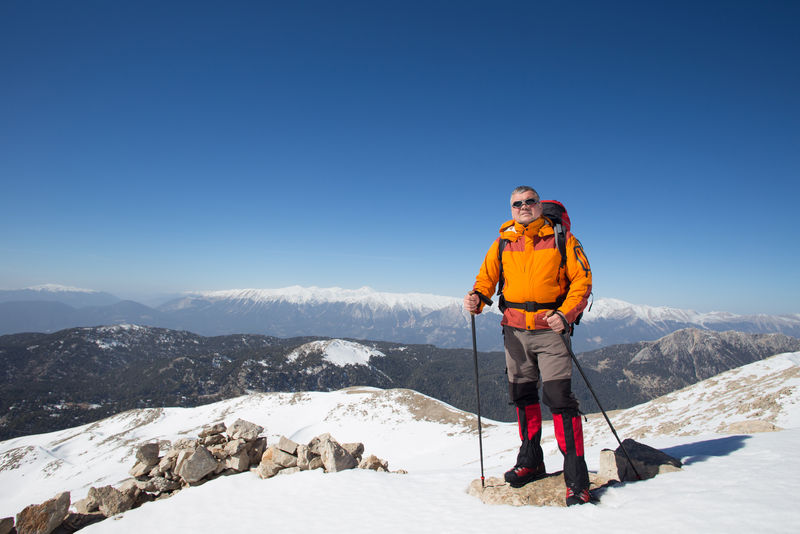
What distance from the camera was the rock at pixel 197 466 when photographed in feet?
29.1

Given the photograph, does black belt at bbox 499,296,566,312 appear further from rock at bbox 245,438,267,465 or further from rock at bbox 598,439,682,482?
rock at bbox 245,438,267,465

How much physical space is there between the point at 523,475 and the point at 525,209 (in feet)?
14.8

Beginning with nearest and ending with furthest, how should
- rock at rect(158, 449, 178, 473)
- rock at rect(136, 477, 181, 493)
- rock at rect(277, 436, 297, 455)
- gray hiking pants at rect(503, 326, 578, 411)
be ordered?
gray hiking pants at rect(503, 326, 578, 411), rock at rect(136, 477, 181, 493), rock at rect(277, 436, 297, 455), rock at rect(158, 449, 178, 473)

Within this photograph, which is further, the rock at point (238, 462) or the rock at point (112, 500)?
the rock at point (238, 462)

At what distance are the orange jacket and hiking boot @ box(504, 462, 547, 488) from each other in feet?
8.31

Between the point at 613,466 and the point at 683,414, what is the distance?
20251mm

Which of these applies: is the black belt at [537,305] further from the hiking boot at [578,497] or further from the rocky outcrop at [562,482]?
the rocky outcrop at [562,482]

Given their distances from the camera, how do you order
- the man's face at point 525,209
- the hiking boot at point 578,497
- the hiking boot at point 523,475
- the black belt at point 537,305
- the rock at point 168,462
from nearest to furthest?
1. the hiking boot at point 578,497
2. the black belt at point 537,305
3. the man's face at point 525,209
4. the hiking boot at point 523,475
5. the rock at point 168,462

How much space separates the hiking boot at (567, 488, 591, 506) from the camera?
4.82 meters

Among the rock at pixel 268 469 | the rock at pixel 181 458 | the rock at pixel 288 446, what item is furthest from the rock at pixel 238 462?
the rock at pixel 288 446

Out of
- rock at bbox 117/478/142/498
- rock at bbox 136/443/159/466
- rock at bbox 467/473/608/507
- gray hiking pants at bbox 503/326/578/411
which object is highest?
gray hiking pants at bbox 503/326/578/411

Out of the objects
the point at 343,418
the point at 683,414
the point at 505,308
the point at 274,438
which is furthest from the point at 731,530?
the point at 343,418

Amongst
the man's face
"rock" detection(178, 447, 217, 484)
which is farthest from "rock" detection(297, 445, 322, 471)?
the man's face

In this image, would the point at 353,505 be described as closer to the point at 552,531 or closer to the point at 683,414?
the point at 552,531
